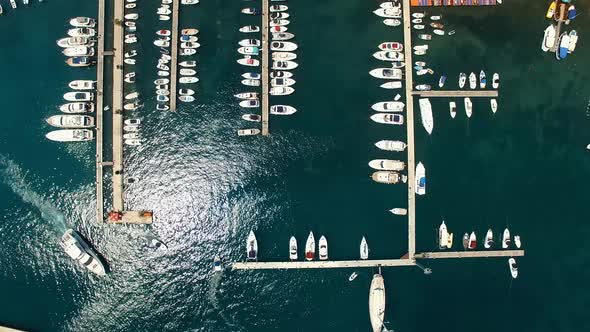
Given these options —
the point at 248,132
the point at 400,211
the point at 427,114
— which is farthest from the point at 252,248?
the point at 427,114

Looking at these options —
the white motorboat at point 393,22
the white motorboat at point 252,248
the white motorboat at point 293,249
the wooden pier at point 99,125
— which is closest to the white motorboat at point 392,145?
the white motorboat at point 393,22

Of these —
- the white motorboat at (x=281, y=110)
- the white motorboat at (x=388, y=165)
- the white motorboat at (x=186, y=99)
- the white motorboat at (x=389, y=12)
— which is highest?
the white motorboat at (x=389, y=12)

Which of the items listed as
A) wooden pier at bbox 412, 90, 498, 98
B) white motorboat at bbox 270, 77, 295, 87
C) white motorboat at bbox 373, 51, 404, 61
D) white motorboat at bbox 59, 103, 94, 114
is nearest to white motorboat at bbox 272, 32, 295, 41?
white motorboat at bbox 270, 77, 295, 87

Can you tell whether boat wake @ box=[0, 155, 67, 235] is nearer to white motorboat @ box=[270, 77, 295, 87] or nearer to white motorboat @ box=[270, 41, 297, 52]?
white motorboat @ box=[270, 77, 295, 87]

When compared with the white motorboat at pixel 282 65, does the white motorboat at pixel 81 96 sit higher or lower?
lower

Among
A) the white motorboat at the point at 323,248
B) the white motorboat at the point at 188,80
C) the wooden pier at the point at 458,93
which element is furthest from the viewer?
the wooden pier at the point at 458,93

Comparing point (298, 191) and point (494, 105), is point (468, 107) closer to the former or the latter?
point (494, 105)

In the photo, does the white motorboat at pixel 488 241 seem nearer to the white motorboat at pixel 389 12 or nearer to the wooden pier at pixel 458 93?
the wooden pier at pixel 458 93
